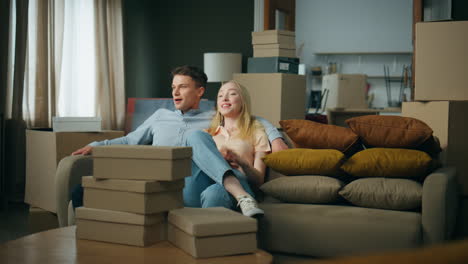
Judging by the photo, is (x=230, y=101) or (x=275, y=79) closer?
(x=230, y=101)

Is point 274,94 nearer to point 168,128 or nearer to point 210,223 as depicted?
point 168,128

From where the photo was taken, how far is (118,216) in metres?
1.99

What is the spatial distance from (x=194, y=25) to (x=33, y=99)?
2202 millimetres

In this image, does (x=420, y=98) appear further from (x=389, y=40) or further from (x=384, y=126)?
(x=389, y=40)

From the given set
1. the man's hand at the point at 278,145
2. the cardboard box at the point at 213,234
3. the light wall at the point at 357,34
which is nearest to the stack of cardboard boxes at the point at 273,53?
the man's hand at the point at 278,145

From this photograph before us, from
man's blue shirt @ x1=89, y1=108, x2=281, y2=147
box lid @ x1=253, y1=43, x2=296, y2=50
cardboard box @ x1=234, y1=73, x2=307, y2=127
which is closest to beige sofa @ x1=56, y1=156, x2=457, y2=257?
man's blue shirt @ x1=89, y1=108, x2=281, y2=147

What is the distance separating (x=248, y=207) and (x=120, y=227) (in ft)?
1.78

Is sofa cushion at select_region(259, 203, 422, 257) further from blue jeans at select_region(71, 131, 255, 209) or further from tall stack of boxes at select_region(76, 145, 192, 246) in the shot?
tall stack of boxes at select_region(76, 145, 192, 246)

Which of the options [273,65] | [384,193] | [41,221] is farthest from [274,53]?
[384,193]

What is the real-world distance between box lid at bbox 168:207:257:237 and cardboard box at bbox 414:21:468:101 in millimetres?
1590

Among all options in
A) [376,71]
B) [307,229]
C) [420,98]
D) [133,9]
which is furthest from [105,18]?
[376,71]

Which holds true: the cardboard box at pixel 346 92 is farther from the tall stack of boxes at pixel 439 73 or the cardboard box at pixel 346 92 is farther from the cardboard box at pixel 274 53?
the tall stack of boxes at pixel 439 73

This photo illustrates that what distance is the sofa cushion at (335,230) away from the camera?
2.26 metres

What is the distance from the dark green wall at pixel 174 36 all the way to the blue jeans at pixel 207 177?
12.3 ft
